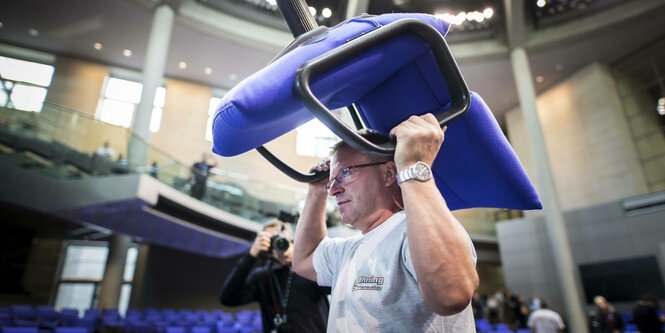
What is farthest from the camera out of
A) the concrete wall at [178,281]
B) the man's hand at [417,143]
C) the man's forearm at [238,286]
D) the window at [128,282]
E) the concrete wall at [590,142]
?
the window at [128,282]

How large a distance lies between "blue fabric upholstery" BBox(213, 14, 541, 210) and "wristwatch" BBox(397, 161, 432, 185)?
9.8 inches

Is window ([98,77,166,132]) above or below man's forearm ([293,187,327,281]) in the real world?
above

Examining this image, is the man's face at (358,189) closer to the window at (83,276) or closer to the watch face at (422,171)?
the watch face at (422,171)

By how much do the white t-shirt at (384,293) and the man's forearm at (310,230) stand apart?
320 millimetres

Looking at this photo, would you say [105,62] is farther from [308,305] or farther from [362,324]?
[362,324]

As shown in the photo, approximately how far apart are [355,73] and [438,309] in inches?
21.7

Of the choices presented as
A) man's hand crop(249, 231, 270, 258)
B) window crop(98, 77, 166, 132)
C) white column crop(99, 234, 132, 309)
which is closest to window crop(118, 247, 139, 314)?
white column crop(99, 234, 132, 309)

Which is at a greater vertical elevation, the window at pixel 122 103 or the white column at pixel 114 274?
the window at pixel 122 103

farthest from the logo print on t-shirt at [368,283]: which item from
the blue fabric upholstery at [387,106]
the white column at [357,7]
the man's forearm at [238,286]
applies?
the white column at [357,7]

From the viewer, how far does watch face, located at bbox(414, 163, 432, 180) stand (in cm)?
82

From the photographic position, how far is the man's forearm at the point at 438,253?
731mm

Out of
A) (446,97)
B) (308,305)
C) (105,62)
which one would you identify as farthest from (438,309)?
(105,62)

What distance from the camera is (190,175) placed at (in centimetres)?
964

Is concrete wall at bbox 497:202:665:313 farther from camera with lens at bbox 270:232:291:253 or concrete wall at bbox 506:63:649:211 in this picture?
camera with lens at bbox 270:232:291:253
